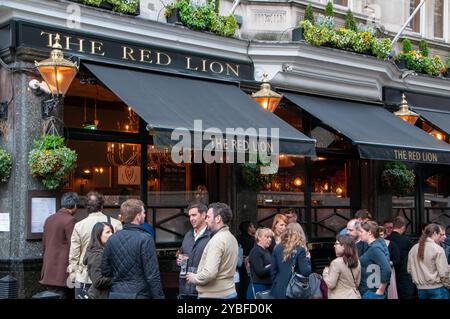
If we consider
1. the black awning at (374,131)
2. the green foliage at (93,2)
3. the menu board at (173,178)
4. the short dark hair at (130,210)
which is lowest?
the short dark hair at (130,210)

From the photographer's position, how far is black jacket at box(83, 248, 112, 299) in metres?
7.68

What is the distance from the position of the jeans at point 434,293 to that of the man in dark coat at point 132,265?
14.2 feet

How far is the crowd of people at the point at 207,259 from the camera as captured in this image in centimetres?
734

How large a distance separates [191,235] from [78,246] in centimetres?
132

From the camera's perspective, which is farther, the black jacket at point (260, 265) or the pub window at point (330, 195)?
the pub window at point (330, 195)

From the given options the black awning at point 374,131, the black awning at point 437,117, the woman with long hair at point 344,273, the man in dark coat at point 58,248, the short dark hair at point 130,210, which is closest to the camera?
the short dark hair at point 130,210

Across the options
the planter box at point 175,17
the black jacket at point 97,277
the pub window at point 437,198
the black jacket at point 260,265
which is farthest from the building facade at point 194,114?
the black jacket at point 97,277

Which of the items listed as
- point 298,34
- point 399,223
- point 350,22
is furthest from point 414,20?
point 399,223

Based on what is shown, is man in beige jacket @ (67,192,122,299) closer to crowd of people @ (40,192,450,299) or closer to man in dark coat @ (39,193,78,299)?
crowd of people @ (40,192,450,299)

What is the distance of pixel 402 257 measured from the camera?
11500 millimetres

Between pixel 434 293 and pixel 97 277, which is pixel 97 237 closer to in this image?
pixel 97 277

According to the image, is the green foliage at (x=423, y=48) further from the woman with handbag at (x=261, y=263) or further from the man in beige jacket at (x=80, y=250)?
the man in beige jacket at (x=80, y=250)

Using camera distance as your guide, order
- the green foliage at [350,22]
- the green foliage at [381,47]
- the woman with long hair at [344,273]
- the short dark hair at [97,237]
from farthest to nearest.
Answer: the green foliage at [381,47], the green foliage at [350,22], the woman with long hair at [344,273], the short dark hair at [97,237]

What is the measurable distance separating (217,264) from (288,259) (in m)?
0.96
